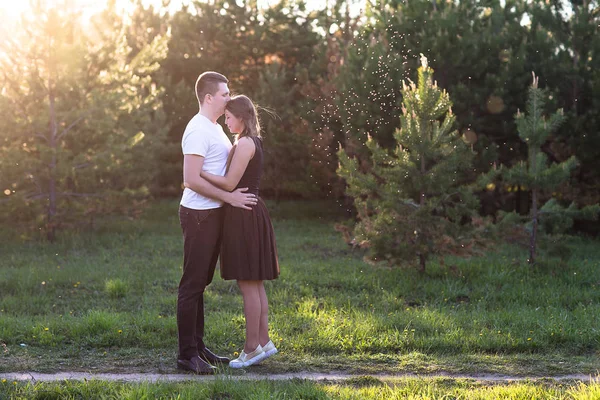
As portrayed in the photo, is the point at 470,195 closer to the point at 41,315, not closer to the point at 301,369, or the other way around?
the point at 301,369

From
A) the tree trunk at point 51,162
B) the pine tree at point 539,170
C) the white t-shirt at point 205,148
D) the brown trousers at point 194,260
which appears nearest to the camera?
the white t-shirt at point 205,148

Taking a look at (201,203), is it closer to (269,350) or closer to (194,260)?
(194,260)

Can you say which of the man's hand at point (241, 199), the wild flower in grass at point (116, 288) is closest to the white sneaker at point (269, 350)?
the man's hand at point (241, 199)

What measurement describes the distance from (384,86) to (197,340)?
1117 centimetres

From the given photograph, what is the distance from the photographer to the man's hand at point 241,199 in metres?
5.93

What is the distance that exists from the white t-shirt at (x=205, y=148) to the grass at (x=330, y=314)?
151 cm

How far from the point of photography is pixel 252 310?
6.26 meters

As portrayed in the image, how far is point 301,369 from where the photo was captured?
6.24m

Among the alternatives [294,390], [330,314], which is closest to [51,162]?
[330,314]

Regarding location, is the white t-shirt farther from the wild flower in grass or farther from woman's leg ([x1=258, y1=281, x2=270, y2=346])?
the wild flower in grass

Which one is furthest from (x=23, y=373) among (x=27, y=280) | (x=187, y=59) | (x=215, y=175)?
(x=187, y=59)

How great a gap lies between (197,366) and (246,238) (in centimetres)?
117

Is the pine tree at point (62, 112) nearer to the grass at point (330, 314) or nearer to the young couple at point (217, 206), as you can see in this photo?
the grass at point (330, 314)

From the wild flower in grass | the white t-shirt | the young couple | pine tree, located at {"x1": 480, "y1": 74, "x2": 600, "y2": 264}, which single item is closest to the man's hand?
the young couple
